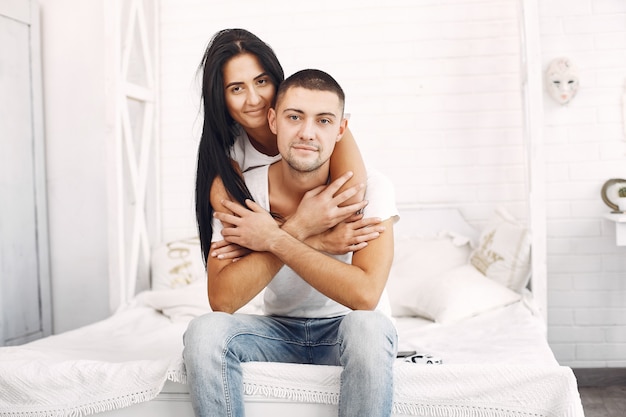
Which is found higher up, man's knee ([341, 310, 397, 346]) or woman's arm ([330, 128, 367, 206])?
woman's arm ([330, 128, 367, 206])

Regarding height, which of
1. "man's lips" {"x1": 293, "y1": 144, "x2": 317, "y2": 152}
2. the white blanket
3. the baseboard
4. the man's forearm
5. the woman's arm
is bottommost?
the baseboard

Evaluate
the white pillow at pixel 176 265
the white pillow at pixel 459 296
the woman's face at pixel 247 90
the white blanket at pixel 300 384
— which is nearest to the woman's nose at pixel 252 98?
the woman's face at pixel 247 90

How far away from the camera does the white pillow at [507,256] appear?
3.43 metres

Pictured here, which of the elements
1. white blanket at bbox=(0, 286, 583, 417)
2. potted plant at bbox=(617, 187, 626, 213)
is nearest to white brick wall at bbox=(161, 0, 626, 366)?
potted plant at bbox=(617, 187, 626, 213)

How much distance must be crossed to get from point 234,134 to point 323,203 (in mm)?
462

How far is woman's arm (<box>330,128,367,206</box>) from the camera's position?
6.99 ft

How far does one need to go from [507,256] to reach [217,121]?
1752 mm

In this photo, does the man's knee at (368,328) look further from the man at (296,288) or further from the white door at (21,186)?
the white door at (21,186)

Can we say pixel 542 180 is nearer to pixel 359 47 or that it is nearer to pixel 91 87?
pixel 359 47

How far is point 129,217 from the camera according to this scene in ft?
12.4

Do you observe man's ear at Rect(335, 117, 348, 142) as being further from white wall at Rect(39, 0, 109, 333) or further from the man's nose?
white wall at Rect(39, 0, 109, 333)

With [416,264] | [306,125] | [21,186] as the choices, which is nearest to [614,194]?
[416,264]

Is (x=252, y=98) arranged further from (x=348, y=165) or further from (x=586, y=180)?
(x=586, y=180)

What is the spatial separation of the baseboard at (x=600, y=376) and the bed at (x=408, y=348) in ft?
1.84
